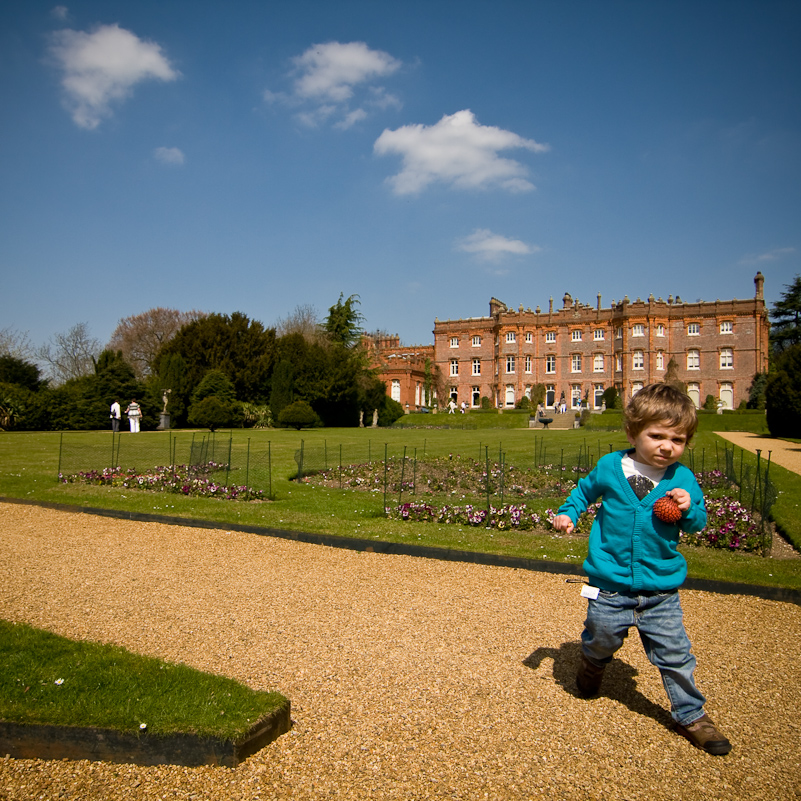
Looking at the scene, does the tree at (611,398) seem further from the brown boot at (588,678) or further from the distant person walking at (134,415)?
the brown boot at (588,678)

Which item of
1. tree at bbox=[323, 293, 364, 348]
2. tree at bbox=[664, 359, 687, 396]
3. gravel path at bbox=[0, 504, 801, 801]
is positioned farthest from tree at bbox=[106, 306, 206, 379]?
gravel path at bbox=[0, 504, 801, 801]

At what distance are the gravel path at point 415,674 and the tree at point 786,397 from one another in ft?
76.2

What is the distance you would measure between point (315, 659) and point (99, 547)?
13.1 ft

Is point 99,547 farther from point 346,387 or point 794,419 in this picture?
point 346,387

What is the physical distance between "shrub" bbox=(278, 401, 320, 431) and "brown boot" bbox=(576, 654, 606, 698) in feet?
96.3

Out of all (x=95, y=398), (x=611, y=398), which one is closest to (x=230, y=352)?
(x=95, y=398)

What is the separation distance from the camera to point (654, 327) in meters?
53.4

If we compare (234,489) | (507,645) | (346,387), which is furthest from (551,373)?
(507,645)

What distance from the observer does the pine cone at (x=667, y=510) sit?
2.87 meters

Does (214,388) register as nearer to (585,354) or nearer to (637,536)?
(637,536)

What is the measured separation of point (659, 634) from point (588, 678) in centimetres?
51

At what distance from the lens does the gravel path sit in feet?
8.51

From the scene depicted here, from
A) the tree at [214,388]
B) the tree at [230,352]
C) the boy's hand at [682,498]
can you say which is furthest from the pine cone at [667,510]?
the tree at [230,352]

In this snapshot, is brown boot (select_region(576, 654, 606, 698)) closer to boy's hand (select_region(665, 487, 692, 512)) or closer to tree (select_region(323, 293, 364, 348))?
boy's hand (select_region(665, 487, 692, 512))
